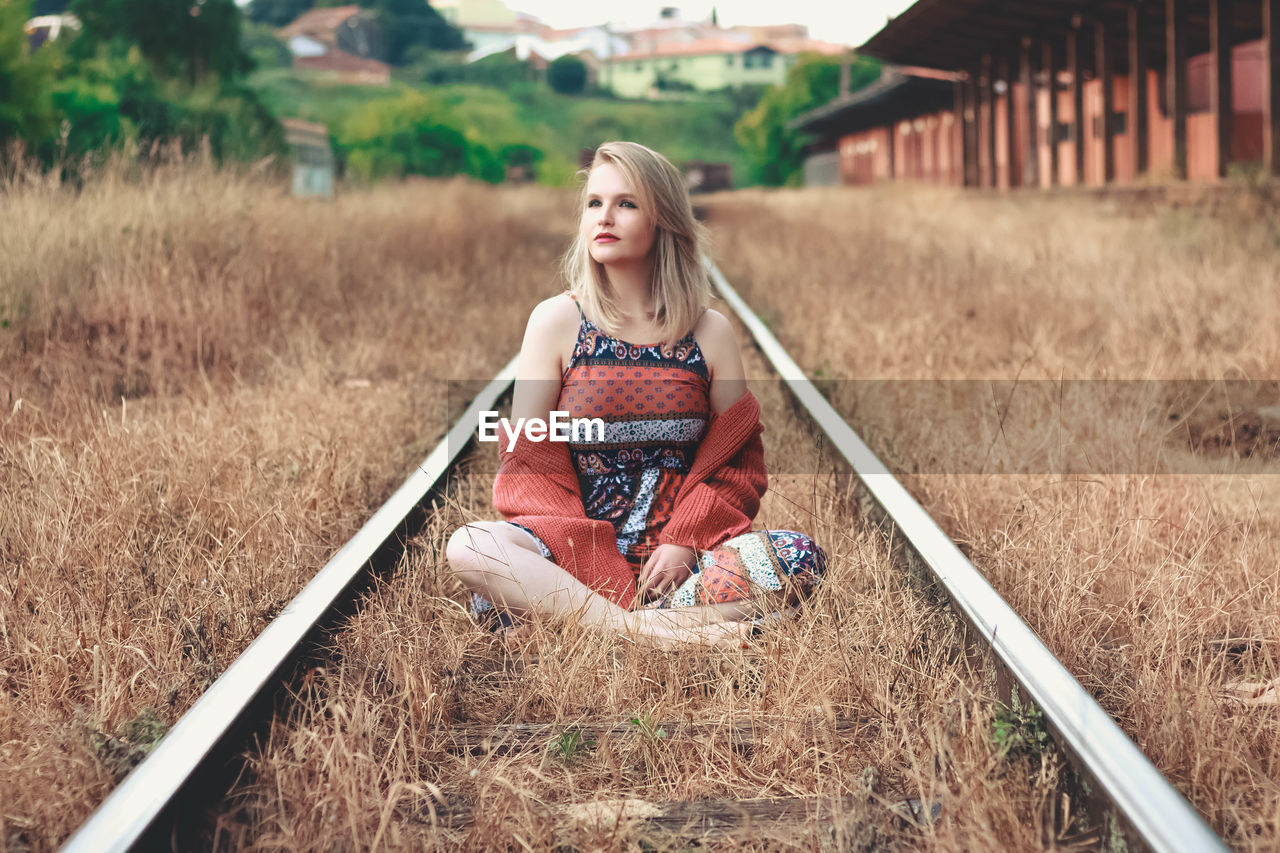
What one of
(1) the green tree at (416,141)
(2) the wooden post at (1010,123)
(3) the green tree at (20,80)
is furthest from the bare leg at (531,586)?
(1) the green tree at (416,141)

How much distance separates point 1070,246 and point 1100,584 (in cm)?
795

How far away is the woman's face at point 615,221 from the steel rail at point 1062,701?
903 millimetres

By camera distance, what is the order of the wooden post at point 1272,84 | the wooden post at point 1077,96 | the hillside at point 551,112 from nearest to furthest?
the wooden post at point 1272,84 < the wooden post at point 1077,96 < the hillside at point 551,112

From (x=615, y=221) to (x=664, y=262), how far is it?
0.15 m

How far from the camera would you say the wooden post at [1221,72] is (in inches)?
523

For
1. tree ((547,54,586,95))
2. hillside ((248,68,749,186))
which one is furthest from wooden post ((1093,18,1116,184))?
tree ((547,54,586,95))

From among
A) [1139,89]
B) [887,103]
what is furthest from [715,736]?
[887,103]

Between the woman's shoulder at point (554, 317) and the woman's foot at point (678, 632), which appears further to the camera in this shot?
the woman's shoulder at point (554, 317)

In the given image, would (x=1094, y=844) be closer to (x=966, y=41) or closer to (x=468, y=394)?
(x=468, y=394)

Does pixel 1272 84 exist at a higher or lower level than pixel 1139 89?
lower

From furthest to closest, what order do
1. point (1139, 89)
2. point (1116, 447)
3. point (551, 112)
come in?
point (551, 112), point (1139, 89), point (1116, 447)

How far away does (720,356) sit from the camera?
2.59 metres

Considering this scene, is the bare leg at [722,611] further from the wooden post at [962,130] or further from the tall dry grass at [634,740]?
the wooden post at [962,130]

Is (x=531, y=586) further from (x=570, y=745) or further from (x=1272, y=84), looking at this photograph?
(x=1272, y=84)
